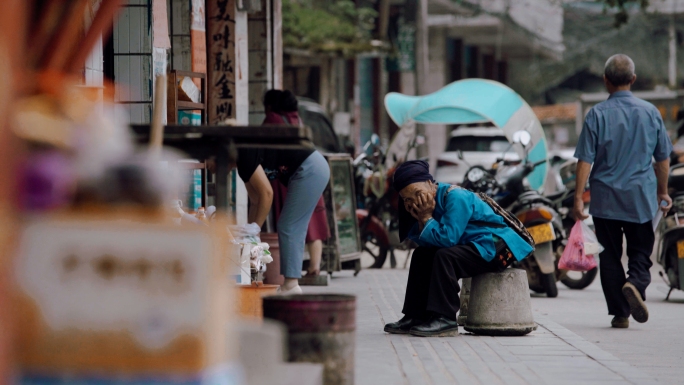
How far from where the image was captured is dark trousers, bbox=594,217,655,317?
26.0ft

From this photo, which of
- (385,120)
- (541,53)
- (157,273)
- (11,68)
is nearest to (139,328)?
(157,273)

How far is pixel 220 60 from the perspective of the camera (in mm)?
10711

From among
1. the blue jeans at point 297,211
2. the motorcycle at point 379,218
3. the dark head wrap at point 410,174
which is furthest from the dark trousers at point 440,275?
the motorcycle at point 379,218

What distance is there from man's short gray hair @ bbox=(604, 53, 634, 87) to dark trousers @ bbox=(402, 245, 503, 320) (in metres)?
2.01

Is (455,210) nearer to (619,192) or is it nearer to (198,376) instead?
(619,192)

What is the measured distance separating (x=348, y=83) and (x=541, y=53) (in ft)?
A: 47.3

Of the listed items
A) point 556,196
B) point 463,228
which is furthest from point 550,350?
point 556,196

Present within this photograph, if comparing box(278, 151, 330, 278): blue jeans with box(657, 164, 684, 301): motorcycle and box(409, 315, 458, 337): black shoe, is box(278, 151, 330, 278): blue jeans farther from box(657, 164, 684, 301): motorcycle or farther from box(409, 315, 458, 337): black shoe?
box(657, 164, 684, 301): motorcycle

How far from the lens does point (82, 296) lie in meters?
3.00

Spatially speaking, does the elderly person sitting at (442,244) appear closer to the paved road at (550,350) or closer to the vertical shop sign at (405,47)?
the paved road at (550,350)

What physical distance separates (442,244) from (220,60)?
4.49 m

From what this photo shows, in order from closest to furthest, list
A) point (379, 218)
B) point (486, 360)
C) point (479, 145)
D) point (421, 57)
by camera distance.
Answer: point (486, 360), point (379, 218), point (421, 57), point (479, 145)

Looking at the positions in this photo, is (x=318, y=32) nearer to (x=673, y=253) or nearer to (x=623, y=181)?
(x=673, y=253)

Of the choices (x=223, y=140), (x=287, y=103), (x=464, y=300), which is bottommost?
(x=464, y=300)
